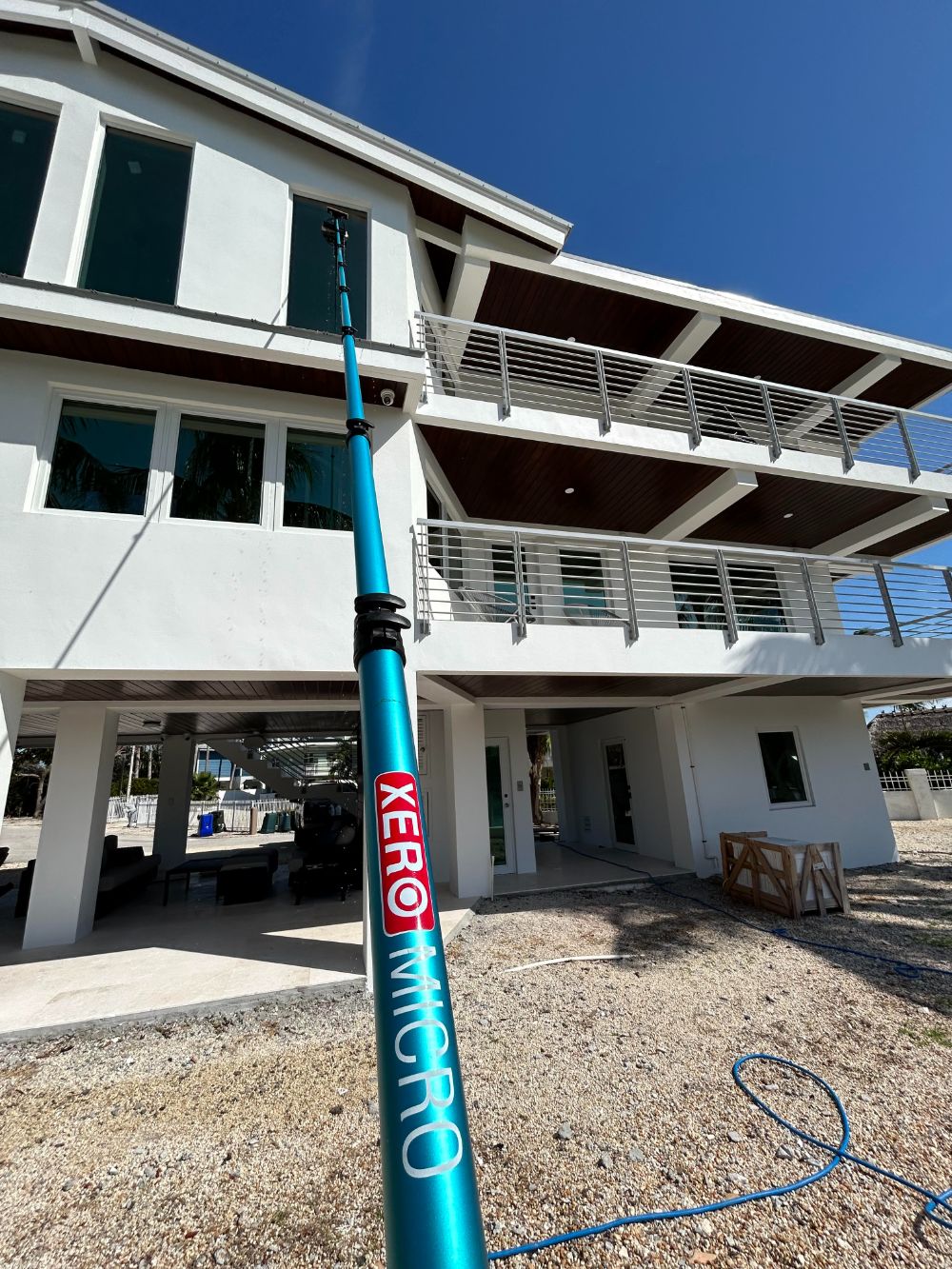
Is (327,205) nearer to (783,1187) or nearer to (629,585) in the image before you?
(629,585)

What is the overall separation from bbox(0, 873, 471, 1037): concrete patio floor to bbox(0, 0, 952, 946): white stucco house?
2.73 ft

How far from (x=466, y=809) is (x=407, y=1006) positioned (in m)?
7.69

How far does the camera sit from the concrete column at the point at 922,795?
17.9 metres

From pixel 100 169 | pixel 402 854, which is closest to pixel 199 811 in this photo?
pixel 100 169

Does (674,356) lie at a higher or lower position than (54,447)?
higher

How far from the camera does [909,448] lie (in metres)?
10.0

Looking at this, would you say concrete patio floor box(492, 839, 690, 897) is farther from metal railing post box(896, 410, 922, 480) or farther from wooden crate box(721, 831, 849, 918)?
metal railing post box(896, 410, 922, 480)

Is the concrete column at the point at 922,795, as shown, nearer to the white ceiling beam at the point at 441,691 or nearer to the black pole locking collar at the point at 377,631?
the white ceiling beam at the point at 441,691

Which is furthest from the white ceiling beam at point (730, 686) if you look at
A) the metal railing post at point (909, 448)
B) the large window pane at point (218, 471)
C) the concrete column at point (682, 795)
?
the large window pane at point (218, 471)

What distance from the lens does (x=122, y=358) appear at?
20.3 ft

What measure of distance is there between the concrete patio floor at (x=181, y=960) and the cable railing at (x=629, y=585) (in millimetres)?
3940

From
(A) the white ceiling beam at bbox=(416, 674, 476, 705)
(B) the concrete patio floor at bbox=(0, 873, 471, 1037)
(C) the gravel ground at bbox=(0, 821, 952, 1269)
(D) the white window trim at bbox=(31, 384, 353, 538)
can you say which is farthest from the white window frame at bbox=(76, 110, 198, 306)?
(C) the gravel ground at bbox=(0, 821, 952, 1269)

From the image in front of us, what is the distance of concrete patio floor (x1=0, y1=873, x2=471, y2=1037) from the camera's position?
5.07 m

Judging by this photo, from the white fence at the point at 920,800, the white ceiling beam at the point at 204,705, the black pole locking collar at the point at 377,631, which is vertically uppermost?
the white ceiling beam at the point at 204,705
